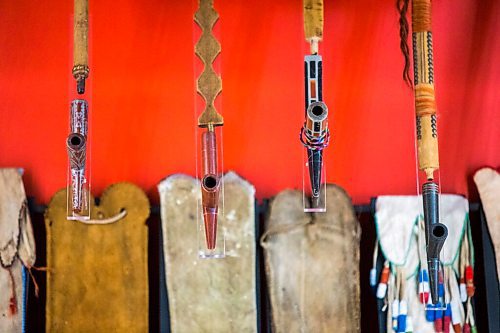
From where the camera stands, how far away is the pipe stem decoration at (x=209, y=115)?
3.70m

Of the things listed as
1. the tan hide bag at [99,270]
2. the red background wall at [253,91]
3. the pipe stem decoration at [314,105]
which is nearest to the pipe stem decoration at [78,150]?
the tan hide bag at [99,270]

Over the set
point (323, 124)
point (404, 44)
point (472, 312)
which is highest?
point (404, 44)

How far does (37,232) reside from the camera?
4270 mm

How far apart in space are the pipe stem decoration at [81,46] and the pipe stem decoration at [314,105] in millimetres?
830

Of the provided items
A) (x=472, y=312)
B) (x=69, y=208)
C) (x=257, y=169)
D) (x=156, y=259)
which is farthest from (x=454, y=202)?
(x=69, y=208)

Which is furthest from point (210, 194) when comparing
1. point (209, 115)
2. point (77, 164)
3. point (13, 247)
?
point (13, 247)

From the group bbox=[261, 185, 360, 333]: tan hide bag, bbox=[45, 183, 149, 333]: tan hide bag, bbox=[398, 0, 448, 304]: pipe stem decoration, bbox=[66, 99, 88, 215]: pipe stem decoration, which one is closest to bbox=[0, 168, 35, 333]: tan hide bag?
bbox=[45, 183, 149, 333]: tan hide bag

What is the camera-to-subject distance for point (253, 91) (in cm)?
437

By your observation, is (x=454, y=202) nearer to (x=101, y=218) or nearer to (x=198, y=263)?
(x=198, y=263)

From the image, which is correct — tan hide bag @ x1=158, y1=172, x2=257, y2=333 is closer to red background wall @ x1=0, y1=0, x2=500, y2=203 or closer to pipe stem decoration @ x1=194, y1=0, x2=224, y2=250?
red background wall @ x1=0, y1=0, x2=500, y2=203

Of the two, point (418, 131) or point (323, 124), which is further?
point (418, 131)

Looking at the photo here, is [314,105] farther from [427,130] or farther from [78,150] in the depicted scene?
[78,150]

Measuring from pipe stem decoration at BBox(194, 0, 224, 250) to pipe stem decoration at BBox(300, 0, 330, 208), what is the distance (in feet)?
1.17

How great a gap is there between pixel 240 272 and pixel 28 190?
989 millimetres
